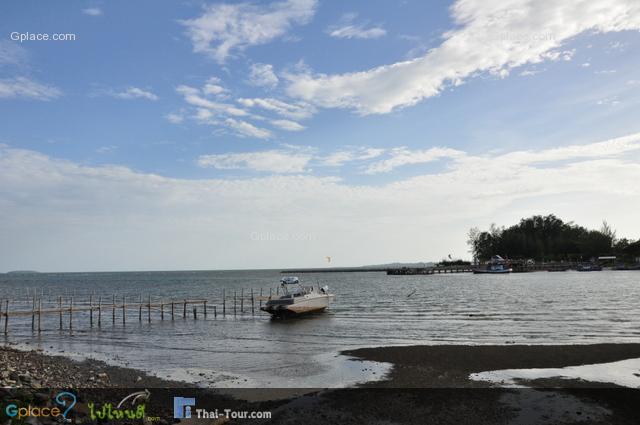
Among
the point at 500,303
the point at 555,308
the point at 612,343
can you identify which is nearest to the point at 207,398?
the point at 612,343

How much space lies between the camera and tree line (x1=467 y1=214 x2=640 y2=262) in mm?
170750

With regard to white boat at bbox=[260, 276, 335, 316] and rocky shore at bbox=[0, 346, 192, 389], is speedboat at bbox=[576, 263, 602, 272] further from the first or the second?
rocky shore at bbox=[0, 346, 192, 389]

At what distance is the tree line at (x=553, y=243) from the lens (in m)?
171

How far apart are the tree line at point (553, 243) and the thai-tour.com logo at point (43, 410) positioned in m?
180

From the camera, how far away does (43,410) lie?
1255cm

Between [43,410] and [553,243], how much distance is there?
19696 centimetres

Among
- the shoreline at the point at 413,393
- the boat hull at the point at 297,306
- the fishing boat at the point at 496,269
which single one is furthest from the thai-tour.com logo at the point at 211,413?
the fishing boat at the point at 496,269

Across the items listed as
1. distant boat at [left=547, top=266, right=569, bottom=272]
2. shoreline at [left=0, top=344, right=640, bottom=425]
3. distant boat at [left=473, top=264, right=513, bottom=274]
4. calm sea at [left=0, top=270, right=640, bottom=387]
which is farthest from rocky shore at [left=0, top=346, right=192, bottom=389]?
distant boat at [left=547, top=266, right=569, bottom=272]

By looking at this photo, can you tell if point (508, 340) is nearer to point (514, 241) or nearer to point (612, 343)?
point (612, 343)

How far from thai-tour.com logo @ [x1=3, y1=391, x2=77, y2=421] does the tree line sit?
180 meters

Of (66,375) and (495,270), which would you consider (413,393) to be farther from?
(495,270)

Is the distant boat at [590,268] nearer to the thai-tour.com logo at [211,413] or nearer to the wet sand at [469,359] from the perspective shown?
the wet sand at [469,359]

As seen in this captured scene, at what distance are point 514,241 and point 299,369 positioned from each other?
18060cm

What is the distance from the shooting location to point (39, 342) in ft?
110
